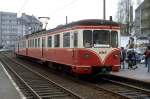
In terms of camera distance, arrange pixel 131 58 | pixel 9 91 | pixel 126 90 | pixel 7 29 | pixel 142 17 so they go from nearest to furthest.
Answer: pixel 9 91 < pixel 126 90 < pixel 131 58 < pixel 7 29 < pixel 142 17

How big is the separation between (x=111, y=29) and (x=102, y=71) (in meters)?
2.05

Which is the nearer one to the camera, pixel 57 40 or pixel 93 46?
pixel 93 46

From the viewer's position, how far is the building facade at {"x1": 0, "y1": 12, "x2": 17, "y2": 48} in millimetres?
113094

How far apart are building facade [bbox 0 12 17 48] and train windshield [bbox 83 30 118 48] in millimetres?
94083

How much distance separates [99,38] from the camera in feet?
65.3

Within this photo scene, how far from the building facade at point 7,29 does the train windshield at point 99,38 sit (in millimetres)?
94083

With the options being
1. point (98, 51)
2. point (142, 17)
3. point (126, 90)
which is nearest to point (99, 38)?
point (98, 51)

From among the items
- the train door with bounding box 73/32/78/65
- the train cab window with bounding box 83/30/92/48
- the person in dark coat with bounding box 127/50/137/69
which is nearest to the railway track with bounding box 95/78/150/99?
the train door with bounding box 73/32/78/65

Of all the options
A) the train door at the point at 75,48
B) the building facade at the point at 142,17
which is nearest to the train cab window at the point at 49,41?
the train door at the point at 75,48

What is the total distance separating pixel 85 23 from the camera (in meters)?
19.8

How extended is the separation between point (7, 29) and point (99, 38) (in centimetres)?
9719

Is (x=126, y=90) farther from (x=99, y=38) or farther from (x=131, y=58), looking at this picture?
(x=131, y=58)

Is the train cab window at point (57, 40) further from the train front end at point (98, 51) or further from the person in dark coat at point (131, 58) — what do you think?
the person in dark coat at point (131, 58)

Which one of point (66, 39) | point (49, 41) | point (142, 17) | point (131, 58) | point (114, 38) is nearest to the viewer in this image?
point (114, 38)
